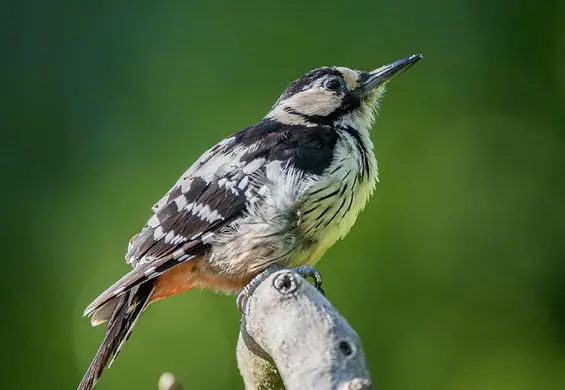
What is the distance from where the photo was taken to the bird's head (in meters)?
→ 3.62

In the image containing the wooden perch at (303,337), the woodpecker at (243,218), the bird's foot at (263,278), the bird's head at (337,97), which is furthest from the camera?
the bird's head at (337,97)

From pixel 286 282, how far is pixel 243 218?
0.84m

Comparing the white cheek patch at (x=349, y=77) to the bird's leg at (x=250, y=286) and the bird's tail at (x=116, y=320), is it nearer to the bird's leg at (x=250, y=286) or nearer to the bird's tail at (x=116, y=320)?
the bird's leg at (x=250, y=286)

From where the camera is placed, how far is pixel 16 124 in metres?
5.57

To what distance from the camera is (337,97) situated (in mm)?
3658

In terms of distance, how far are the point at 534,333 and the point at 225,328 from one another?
127 cm

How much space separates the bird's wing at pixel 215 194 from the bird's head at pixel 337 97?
0.68ft

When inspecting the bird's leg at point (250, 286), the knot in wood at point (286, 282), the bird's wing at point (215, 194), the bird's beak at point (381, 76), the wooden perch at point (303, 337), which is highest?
the bird's beak at point (381, 76)

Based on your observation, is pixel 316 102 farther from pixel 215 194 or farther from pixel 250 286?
pixel 250 286

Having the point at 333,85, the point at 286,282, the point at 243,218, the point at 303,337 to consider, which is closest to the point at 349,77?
the point at 333,85

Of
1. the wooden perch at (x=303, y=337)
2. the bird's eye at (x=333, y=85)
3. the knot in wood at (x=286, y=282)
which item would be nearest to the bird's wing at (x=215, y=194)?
the bird's eye at (x=333, y=85)

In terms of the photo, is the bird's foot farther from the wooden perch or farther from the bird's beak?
the bird's beak

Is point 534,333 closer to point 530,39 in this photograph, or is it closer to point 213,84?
point 530,39

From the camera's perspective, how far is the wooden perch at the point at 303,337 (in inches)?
78.0
